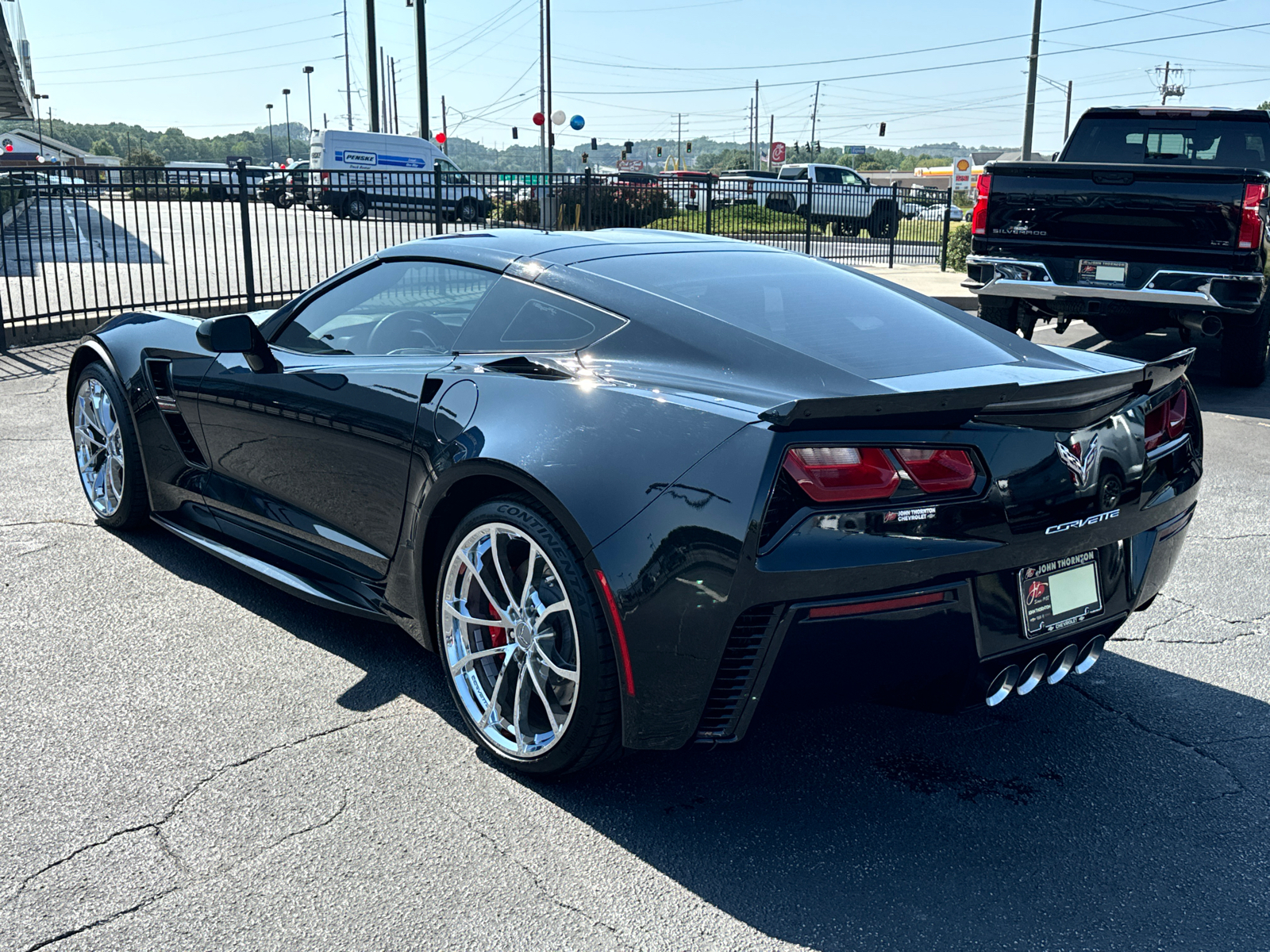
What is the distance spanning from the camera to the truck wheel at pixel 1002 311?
8.74m

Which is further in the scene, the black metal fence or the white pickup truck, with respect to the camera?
the white pickup truck

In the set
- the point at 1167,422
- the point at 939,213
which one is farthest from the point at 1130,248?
the point at 939,213

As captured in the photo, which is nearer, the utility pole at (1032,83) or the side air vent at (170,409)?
the side air vent at (170,409)

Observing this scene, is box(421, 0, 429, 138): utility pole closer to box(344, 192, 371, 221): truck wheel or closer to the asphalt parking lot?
box(344, 192, 371, 221): truck wheel

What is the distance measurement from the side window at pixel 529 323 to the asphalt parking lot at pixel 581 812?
116 cm

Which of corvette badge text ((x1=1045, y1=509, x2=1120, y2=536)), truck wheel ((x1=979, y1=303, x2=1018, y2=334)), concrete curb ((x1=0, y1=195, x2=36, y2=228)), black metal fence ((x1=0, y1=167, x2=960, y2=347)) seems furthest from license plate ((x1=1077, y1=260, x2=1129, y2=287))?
concrete curb ((x1=0, y1=195, x2=36, y2=228))

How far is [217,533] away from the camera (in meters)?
4.27

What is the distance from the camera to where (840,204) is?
65.2ft

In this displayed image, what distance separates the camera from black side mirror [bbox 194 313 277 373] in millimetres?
3830

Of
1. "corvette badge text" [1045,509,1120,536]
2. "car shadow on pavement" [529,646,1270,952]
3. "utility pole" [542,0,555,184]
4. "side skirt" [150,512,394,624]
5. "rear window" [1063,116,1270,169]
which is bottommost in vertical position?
"car shadow on pavement" [529,646,1270,952]

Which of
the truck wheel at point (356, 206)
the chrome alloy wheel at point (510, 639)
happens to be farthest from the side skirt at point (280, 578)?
the truck wheel at point (356, 206)

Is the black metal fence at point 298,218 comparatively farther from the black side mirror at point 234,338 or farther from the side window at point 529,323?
the side window at point 529,323

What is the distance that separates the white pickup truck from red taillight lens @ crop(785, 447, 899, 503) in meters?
16.3

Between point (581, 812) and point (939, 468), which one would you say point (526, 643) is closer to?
point (581, 812)
